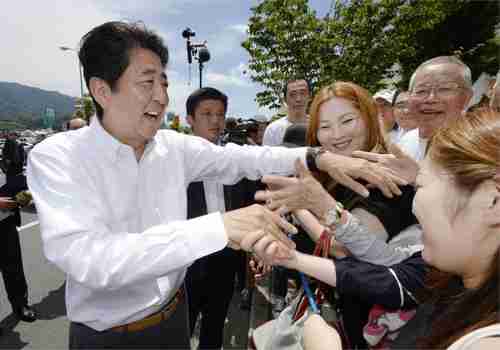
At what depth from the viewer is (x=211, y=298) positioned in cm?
263

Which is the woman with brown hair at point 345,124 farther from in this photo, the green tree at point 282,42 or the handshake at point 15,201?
the green tree at point 282,42

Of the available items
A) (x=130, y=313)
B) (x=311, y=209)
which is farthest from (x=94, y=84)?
(x=311, y=209)

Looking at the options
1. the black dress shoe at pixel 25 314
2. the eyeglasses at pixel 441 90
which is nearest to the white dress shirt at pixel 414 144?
the eyeglasses at pixel 441 90

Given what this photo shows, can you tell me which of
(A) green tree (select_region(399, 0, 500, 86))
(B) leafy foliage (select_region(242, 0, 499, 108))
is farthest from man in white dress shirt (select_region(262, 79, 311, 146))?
(A) green tree (select_region(399, 0, 500, 86))

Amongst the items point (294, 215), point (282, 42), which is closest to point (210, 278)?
point (294, 215)

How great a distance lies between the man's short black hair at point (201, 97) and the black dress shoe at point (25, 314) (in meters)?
2.86

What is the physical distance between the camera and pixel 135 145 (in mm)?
1522

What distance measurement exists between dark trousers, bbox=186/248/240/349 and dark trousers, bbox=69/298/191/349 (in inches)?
35.4

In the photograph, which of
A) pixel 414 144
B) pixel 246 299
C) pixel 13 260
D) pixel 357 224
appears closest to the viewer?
pixel 357 224

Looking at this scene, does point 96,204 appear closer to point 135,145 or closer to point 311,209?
point 135,145

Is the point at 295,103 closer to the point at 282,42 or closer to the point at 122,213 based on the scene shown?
the point at 122,213

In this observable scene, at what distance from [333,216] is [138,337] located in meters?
1.10

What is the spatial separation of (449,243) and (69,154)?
146 cm

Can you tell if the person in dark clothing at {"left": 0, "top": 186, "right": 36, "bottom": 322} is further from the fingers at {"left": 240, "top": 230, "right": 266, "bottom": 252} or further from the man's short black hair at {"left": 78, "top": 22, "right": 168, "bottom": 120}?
the fingers at {"left": 240, "top": 230, "right": 266, "bottom": 252}
